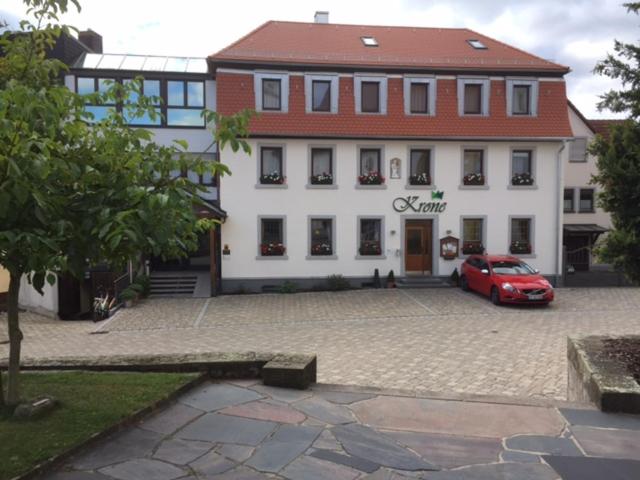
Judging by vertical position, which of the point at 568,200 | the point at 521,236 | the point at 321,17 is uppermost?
the point at 321,17

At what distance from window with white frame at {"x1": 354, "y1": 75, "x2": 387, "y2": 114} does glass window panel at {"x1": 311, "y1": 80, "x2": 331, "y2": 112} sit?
1.12m

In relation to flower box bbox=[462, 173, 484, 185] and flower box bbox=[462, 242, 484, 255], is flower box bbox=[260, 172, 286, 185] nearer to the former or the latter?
flower box bbox=[462, 173, 484, 185]

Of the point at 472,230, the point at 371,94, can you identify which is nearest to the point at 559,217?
the point at 472,230

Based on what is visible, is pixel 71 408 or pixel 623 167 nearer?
pixel 71 408

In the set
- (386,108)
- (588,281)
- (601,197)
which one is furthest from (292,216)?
(601,197)

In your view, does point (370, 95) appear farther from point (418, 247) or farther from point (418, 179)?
point (418, 247)

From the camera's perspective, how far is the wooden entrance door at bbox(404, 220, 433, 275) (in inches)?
857

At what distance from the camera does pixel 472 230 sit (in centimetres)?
2192

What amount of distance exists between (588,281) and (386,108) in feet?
36.8

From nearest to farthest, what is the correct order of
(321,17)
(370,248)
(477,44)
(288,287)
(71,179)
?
(71,179) < (288,287) < (370,248) < (477,44) < (321,17)

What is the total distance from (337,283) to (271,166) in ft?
17.3

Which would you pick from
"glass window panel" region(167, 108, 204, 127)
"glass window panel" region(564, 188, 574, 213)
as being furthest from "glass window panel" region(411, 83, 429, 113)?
"glass window panel" region(564, 188, 574, 213)

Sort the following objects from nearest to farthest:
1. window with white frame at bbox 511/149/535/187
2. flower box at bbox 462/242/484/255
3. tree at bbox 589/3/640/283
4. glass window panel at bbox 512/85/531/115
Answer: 1. tree at bbox 589/3/640/283
2. flower box at bbox 462/242/484/255
3. window with white frame at bbox 511/149/535/187
4. glass window panel at bbox 512/85/531/115

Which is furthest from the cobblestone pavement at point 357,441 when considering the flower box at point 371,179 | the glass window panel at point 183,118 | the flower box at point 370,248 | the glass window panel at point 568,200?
the glass window panel at point 568,200
